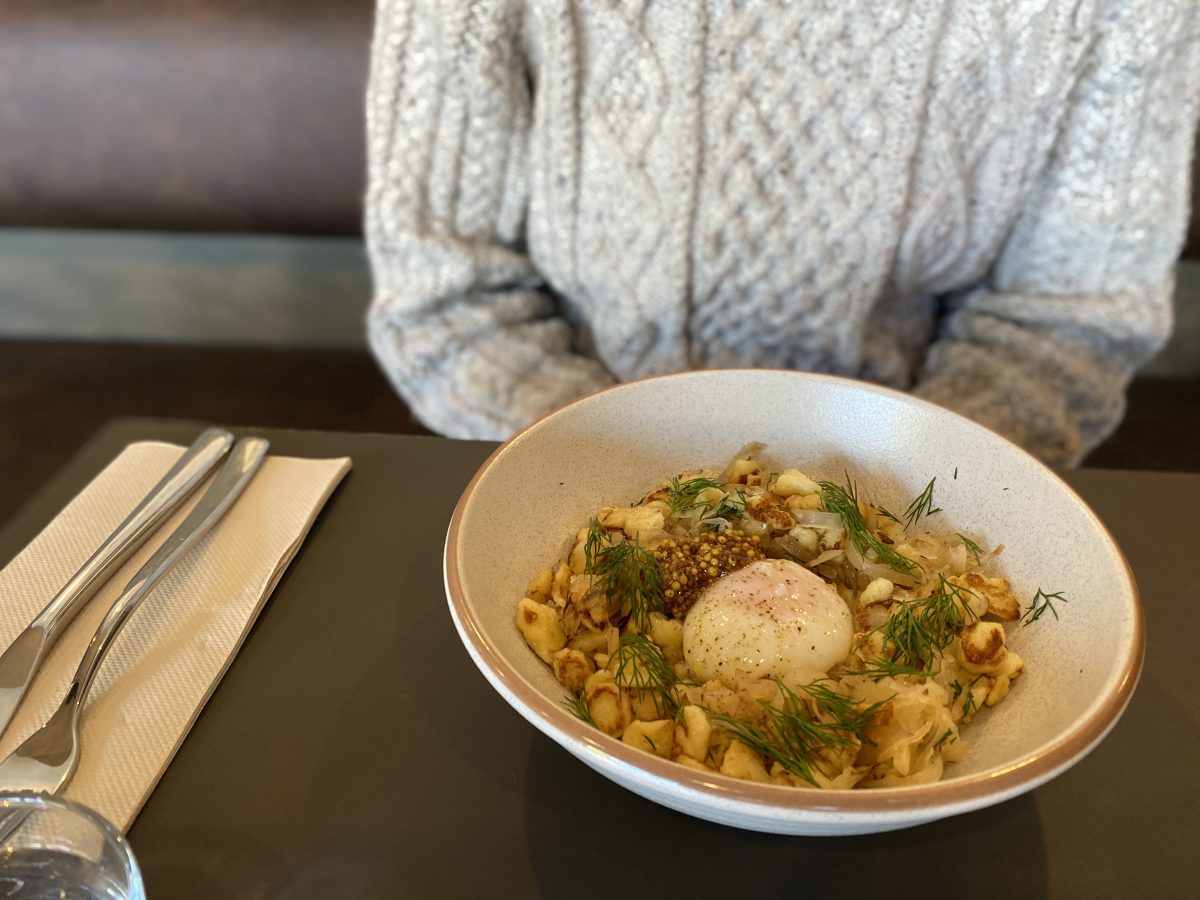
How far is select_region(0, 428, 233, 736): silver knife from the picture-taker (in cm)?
58

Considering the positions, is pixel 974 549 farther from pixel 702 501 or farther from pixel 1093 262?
pixel 1093 262

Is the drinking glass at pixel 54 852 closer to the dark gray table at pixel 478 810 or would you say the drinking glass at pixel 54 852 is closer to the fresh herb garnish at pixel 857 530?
the dark gray table at pixel 478 810

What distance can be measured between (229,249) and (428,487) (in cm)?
106

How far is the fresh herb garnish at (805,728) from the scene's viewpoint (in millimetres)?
458

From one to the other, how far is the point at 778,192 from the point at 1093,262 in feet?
1.13

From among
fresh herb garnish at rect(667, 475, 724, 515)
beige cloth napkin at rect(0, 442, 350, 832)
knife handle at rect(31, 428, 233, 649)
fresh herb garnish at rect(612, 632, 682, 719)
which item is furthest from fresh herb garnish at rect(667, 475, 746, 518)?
knife handle at rect(31, 428, 233, 649)

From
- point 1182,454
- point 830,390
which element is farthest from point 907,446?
point 1182,454

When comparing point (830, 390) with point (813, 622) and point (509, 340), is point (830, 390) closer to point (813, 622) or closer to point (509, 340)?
point (813, 622)

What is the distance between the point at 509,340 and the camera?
39.2 inches

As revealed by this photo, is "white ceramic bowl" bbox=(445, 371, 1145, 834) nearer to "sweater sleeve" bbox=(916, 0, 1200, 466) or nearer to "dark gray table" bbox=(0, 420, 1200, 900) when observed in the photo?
"dark gray table" bbox=(0, 420, 1200, 900)

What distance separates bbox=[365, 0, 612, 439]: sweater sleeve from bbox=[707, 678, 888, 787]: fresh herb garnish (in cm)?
54

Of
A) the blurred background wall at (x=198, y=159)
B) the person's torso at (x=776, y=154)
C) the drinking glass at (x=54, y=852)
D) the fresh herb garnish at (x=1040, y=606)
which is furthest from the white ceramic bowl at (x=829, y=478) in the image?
the blurred background wall at (x=198, y=159)

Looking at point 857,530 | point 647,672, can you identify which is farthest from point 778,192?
point 647,672

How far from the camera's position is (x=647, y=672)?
20.1 inches
